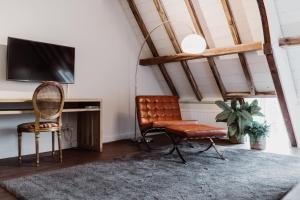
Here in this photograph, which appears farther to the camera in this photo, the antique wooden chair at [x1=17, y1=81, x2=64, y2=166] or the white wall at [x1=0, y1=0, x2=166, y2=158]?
the white wall at [x1=0, y1=0, x2=166, y2=158]

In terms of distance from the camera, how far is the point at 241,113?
426 centimetres

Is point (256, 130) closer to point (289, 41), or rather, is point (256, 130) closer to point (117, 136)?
point (289, 41)

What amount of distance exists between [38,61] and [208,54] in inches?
103

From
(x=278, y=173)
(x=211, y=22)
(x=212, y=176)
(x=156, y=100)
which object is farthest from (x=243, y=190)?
(x=211, y=22)

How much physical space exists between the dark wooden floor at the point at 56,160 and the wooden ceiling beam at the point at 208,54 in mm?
1701

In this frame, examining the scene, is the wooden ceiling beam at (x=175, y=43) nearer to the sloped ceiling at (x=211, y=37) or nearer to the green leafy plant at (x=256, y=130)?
the sloped ceiling at (x=211, y=37)

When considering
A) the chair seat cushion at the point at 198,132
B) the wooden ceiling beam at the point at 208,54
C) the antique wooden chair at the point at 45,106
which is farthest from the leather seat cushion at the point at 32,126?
the wooden ceiling beam at the point at 208,54

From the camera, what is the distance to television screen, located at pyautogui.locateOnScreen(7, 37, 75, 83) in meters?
3.34

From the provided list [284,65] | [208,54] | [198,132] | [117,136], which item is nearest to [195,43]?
[208,54]

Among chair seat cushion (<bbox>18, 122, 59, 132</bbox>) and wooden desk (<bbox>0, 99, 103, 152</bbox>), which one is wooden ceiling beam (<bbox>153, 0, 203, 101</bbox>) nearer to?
wooden desk (<bbox>0, 99, 103, 152</bbox>)

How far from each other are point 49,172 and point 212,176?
1.68 m

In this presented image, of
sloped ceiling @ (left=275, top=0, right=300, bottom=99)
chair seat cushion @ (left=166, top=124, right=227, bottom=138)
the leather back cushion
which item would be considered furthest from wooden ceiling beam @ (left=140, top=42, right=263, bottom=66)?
chair seat cushion @ (left=166, top=124, right=227, bottom=138)

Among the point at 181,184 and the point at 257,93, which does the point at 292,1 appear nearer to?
the point at 257,93

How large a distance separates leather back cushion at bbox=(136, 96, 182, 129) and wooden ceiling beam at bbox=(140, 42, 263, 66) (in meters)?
0.75
